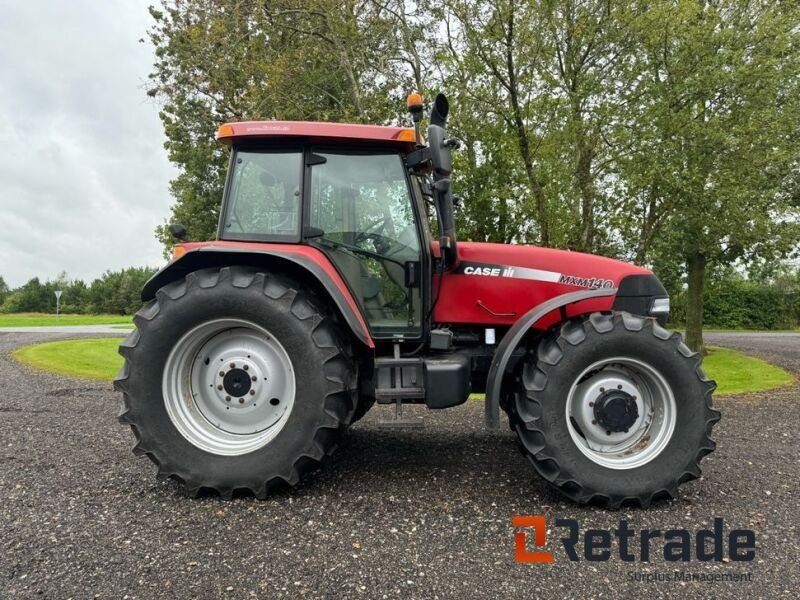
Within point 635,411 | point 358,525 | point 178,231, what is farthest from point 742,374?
point 178,231

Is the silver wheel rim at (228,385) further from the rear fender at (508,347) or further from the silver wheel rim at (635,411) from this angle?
the silver wheel rim at (635,411)

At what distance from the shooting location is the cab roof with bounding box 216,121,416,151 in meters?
3.48

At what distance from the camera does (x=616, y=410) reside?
10.6 ft

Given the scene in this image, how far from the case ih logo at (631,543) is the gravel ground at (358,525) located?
0.05m

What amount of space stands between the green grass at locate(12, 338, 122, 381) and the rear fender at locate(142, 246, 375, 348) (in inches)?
248

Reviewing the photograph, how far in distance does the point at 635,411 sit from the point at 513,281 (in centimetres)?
113

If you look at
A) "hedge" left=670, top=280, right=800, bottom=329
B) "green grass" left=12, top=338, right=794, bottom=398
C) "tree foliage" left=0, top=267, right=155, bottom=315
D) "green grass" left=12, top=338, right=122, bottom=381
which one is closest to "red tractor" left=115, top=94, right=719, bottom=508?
"green grass" left=12, top=338, right=794, bottom=398

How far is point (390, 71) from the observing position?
11.1 metres

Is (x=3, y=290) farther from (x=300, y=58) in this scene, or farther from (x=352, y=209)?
(x=352, y=209)

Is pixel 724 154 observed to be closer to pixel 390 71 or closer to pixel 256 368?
pixel 390 71

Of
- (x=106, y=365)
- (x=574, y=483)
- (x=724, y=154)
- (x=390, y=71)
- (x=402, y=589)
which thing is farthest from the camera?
(x=390, y=71)

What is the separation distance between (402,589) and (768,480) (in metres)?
2.85

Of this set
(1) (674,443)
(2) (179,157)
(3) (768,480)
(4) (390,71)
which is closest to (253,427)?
(1) (674,443)

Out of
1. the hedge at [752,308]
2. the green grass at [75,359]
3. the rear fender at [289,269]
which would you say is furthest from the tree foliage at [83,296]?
the rear fender at [289,269]
